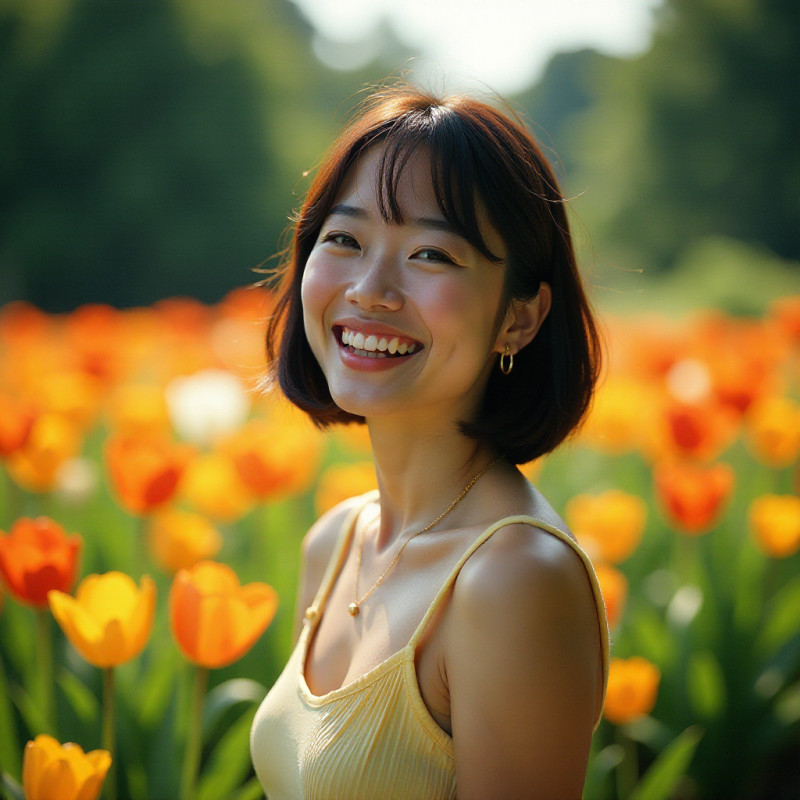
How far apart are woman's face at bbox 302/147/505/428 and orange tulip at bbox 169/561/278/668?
0.43 metres

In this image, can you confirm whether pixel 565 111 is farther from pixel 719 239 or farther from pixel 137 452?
pixel 137 452

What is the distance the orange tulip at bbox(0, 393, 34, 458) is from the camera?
3.06 m

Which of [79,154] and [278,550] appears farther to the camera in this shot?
[79,154]

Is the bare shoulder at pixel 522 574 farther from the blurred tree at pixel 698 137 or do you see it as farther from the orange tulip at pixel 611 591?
the blurred tree at pixel 698 137

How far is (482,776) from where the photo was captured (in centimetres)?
142

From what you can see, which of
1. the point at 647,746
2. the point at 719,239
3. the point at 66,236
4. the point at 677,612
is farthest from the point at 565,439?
the point at 66,236

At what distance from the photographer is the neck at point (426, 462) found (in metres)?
1.85

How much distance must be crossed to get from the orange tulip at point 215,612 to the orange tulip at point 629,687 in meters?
1.12

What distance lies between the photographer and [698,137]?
18.5 metres

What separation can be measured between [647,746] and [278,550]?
1435 mm

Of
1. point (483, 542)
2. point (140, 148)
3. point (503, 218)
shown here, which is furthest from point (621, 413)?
point (140, 148)

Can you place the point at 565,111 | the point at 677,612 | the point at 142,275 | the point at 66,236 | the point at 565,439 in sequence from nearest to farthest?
the point at 565,439 < the point at 677,612 < the point at 66,236 < the point at 142,275 < the point at 565,111

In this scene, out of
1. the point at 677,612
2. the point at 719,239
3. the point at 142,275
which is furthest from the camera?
the point at 142,275

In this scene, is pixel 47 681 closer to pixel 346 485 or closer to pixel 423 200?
pixel 346 485
